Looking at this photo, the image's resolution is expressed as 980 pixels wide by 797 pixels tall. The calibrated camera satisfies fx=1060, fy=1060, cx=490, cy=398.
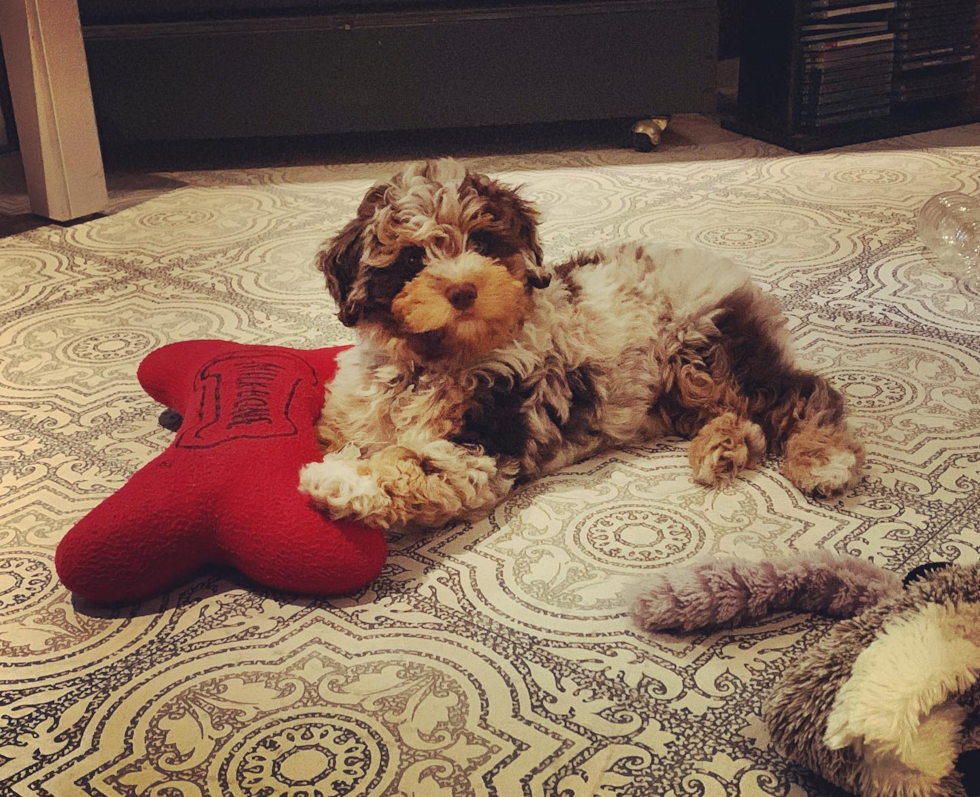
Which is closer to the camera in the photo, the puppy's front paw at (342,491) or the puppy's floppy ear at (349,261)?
the puppy's front paw at (342,491)

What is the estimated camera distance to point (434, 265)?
4.30ft

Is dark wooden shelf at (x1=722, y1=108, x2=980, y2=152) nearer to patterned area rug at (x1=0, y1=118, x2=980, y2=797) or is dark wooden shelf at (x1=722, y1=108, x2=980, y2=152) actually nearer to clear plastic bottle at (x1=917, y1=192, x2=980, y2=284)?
clear plastic bottle at (x1=917, y1=192, x2=980, y2=284)

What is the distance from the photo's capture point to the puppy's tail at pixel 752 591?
45.4 inches

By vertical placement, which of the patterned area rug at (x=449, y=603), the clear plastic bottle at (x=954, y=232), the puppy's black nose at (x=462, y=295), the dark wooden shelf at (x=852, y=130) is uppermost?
the puppy's black nose at (x=462, y=295)

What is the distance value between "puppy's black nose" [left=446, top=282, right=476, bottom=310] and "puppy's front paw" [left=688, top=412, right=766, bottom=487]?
402mm

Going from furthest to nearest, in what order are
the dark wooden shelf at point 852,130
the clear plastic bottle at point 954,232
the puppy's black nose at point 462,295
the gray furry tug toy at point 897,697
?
the dark wooden shelf at point 852,130 → the clear plastic bottle at point 954,232 → the puppy's black nose at point 462,295 → the gray furry tug toy at point 897,697

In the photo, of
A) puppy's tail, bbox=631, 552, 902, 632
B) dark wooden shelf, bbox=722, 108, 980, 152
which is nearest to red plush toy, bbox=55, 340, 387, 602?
puppy's tail, bbox=631, 552, 902, 632

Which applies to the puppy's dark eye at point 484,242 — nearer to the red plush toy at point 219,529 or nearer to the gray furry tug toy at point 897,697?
the red plush toy at point 219,529

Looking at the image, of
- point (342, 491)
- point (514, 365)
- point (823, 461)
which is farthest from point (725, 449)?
point (342, 491)

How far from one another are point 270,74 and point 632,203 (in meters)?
1.10

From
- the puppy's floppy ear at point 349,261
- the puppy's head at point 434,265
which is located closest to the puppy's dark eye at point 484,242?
the puppy's head at point 434,265

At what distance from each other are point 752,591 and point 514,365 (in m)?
0.42

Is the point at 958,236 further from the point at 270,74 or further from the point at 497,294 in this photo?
the point at 270,74

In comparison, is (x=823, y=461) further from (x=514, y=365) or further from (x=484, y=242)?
(x=484, y=242)
